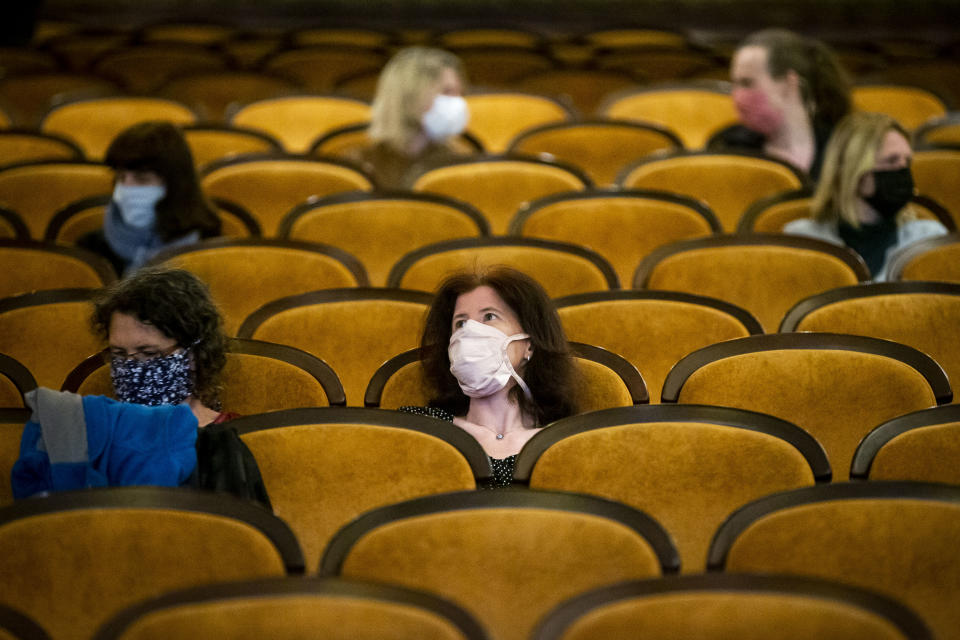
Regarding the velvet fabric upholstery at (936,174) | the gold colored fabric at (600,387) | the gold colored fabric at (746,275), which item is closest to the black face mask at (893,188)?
the gold colored fabric at (746,275)

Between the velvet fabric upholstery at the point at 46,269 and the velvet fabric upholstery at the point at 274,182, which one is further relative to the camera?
the velvet fabric upholstery at the point at 274,182

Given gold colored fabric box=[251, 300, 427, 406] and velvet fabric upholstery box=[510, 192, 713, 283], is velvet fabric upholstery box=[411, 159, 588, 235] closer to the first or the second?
velvet fabric upholstery box=[510, 192, 713, 283]

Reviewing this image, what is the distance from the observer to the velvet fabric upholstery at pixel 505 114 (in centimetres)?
586

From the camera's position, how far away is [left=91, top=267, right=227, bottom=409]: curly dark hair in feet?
8.48

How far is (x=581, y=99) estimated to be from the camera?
659cm

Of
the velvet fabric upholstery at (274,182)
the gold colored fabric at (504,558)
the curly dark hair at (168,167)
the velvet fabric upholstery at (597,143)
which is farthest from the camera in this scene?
the velvet fabric upholstery at (597,143)

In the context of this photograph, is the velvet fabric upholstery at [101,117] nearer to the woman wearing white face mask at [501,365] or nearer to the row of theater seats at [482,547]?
the woman wearing white face mask at [501,365]

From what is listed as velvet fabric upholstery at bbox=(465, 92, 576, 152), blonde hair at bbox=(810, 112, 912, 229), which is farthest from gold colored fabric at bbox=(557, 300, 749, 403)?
velvet fabric upholstery at bbox=(465, 92, 576, 152)

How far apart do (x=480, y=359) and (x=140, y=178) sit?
64.5 inches

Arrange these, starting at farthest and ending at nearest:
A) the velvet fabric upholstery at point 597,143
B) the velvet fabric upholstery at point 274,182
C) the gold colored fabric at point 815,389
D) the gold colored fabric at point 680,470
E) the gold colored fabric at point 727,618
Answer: the velvet fabric upholstery at point 597,143
the velvet fabric upholstery at point 274,182
the gold colored fabric at point 815,389
the gold colored fabric at point 680,470
the gold colored fabric at point 727,618

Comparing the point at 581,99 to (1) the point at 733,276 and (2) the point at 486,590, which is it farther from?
(2) the point at 486,590

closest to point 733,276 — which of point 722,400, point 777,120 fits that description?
point 722,400

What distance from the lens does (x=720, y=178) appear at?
15.4 feet

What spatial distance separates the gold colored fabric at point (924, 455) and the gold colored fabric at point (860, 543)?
38 centimetres
